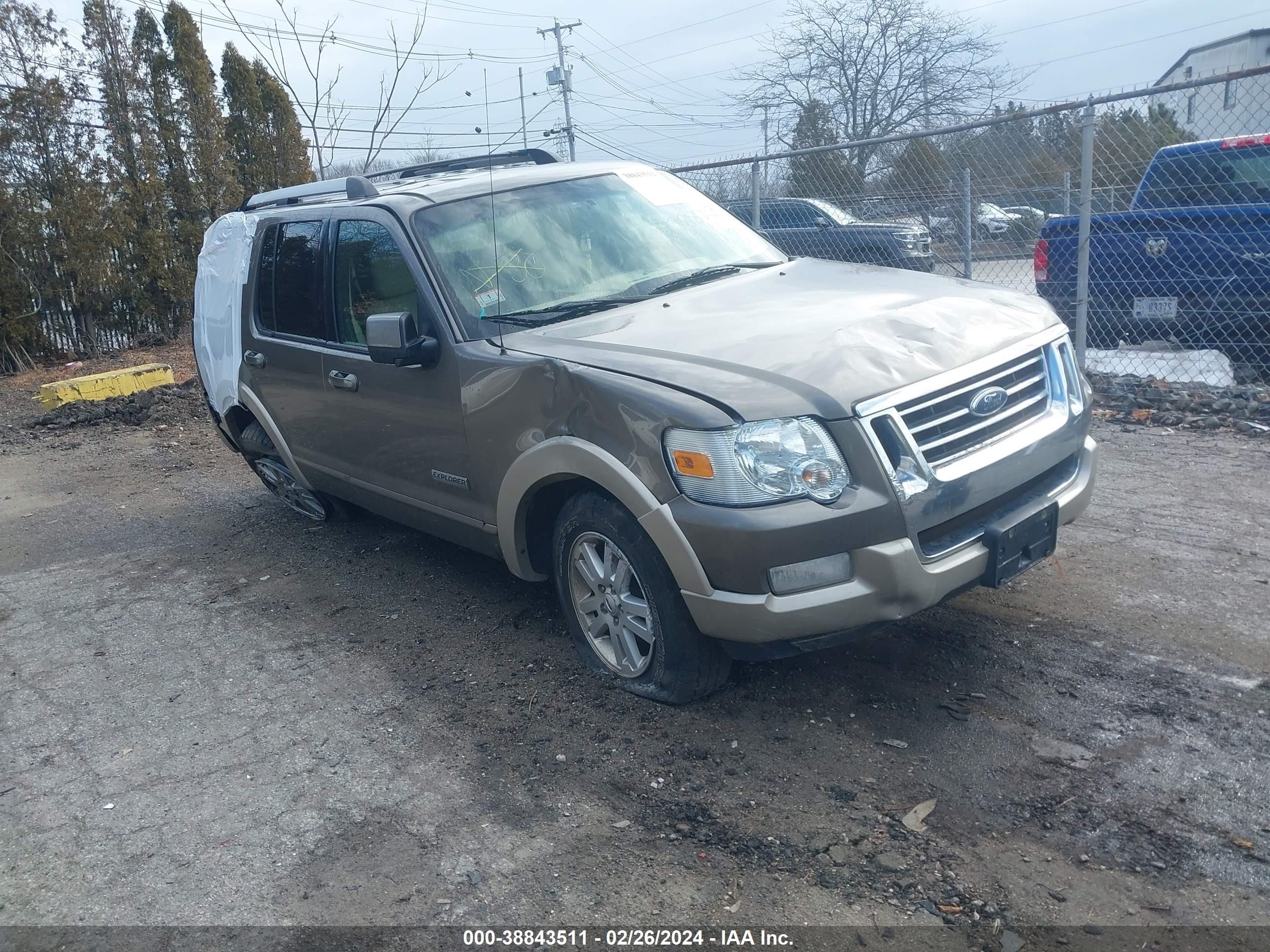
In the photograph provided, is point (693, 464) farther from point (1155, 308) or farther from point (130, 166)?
point (130, 166)

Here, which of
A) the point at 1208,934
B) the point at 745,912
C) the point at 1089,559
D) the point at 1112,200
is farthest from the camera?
the point at 1112,200

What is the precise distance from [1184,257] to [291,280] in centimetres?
613

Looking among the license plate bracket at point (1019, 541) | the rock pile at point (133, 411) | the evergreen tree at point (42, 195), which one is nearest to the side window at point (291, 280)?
the license plate bracket at point (1019, 541)

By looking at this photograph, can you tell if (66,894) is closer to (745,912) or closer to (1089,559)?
(745,912)

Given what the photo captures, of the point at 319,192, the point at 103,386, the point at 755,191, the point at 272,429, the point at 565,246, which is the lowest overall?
the point at 103,386

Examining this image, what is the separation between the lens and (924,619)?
4320 millimetres

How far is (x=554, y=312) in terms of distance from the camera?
429 centimetres

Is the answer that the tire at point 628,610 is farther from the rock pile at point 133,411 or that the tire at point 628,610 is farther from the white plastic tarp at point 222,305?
the rock pile at point 133,411

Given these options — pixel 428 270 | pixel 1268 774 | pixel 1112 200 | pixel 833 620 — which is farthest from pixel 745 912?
pixel 1112 200

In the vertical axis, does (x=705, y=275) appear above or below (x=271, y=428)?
above

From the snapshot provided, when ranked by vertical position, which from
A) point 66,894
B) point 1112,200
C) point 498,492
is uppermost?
point 1112,200

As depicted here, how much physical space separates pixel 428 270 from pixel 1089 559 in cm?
323

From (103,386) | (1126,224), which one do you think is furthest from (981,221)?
(103,386)

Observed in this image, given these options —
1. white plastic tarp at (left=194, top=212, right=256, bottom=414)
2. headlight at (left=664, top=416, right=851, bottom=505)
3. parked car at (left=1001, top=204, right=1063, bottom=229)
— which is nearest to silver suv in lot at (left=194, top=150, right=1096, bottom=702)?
headlight at (left=664, top=416, right=851, bottom=505)
